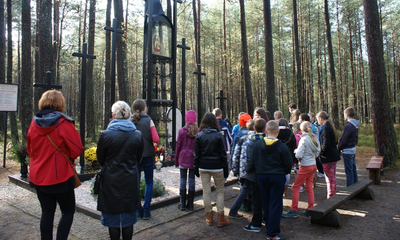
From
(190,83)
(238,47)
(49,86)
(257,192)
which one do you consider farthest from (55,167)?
(190,83)

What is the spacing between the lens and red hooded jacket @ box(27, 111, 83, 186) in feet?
9.98

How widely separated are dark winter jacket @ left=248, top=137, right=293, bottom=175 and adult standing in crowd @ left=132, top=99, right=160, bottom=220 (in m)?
1.83

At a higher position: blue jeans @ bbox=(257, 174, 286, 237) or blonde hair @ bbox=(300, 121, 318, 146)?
blonde hair @ bbox=(300, 121, 318, 146)

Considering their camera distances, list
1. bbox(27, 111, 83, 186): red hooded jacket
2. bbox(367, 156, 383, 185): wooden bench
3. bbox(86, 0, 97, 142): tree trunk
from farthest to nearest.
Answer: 1. bbox(86, 0, 97, 142): tree trunk
2. bbox(367, 156, 383, 185): wooden bench
3. bbox(27, 111, 83, 186): red hooded jacket

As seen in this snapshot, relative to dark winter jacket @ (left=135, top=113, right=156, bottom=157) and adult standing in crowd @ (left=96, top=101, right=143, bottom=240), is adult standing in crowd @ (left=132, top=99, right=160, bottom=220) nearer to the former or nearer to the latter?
dark winter jacket @ (left=135, top=113, right=156, bottom=157)

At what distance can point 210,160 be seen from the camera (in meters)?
4.50

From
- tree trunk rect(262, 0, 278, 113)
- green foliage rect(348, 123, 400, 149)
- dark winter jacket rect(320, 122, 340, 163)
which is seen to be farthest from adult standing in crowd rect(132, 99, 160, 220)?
green foliage rect(348, 123, 400, 149)

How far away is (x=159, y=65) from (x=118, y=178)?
661 cm

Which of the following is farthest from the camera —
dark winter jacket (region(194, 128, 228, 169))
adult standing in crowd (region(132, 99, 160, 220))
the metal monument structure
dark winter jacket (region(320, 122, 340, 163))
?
the metal monument structure

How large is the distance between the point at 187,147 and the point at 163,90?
15.4 feet

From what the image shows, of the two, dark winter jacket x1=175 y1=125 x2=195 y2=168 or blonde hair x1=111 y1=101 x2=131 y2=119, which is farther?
dark winter jacket x1=175 y1=125 x2=195 y2=168

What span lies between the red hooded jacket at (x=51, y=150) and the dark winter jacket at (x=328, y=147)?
4635mm

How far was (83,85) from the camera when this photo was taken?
7539 mm

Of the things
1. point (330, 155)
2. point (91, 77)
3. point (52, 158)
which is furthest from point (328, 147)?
point (91, 77)
